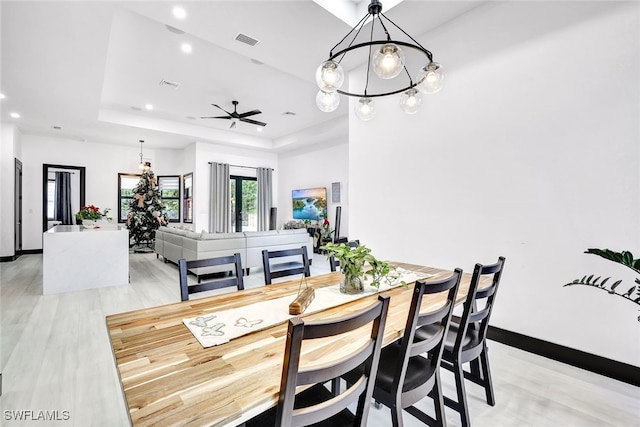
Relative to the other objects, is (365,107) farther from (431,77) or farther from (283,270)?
(283,270)

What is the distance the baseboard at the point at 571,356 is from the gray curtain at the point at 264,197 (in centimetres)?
765

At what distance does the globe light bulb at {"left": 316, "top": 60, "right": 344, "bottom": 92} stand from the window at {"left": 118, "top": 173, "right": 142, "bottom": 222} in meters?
8.62

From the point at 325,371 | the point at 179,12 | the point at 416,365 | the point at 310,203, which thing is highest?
the point at 179,12

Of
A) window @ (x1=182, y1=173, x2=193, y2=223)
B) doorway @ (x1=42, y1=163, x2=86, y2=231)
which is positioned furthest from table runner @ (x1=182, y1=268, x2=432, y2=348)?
doorway @ (x1=42, y1=163, x2=86, y2=231)

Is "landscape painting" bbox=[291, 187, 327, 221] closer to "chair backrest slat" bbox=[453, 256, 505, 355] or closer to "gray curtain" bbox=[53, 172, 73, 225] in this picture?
"gray curtain" bbox=[53, 172, 73, 225]

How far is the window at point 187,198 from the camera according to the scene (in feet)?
28.2

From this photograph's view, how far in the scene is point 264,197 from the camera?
9602 millimetres

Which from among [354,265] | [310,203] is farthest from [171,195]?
[354,265]

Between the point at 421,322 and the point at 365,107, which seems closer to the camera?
the point at 421,322

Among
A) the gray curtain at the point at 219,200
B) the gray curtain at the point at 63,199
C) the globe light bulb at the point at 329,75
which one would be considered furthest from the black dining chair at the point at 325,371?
the gray curtain at the point at 63,199

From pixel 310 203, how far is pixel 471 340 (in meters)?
6.84

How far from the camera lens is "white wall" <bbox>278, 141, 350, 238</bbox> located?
7605 mm

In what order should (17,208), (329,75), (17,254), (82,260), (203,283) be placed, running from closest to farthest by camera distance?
(203,283), (329,75), (82,260), (17,208), (17,254)

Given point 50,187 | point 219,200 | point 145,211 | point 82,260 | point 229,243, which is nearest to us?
point 82,260
